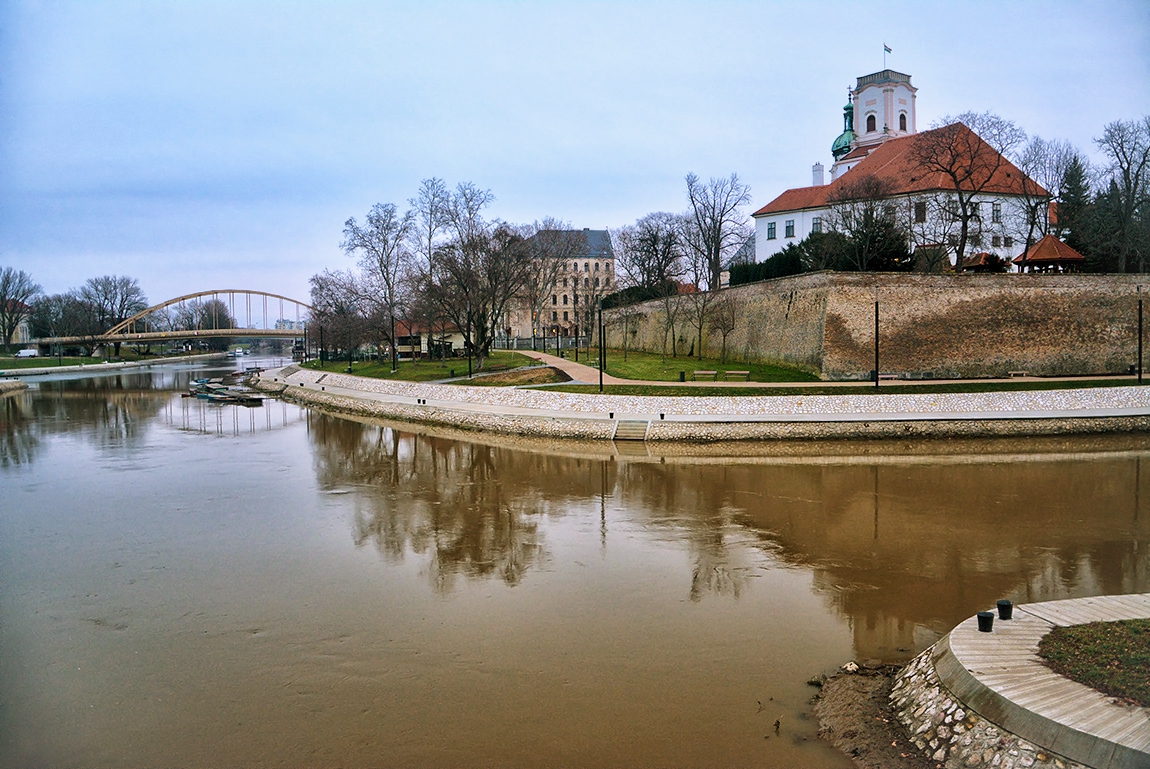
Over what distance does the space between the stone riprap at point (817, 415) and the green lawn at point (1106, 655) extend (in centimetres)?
1522

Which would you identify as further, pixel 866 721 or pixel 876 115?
pixel 876 115

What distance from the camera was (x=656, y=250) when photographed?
5166cm

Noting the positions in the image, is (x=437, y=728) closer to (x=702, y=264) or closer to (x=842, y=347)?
(x=842, y=347)

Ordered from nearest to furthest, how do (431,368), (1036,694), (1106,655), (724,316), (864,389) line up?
(1036,694) → (1106,655) → (864,389) → (724,316) → (431,368)

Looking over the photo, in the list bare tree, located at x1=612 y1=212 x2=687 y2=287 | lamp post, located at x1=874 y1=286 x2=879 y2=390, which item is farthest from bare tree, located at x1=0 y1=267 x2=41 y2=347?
lamp post, located at x1=874 y1=286 x2=879 y2=390

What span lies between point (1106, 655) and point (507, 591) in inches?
264

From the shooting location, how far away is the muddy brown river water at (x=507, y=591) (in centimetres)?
653

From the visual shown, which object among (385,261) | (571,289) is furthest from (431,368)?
(571,289)

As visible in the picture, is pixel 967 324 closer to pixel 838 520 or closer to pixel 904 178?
pixel 904 178

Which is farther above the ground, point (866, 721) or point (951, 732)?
point (951, 732)

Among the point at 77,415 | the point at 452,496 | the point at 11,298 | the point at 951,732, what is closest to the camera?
the point at 951,732

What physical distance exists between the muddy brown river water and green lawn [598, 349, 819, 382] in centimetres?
927

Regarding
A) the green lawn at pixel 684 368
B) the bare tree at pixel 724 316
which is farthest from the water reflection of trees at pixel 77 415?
the bare tree at pixel 724 316

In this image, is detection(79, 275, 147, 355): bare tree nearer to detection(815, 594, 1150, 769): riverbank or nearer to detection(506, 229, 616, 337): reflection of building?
detection(506, 229, 616, 337): reflection of building
